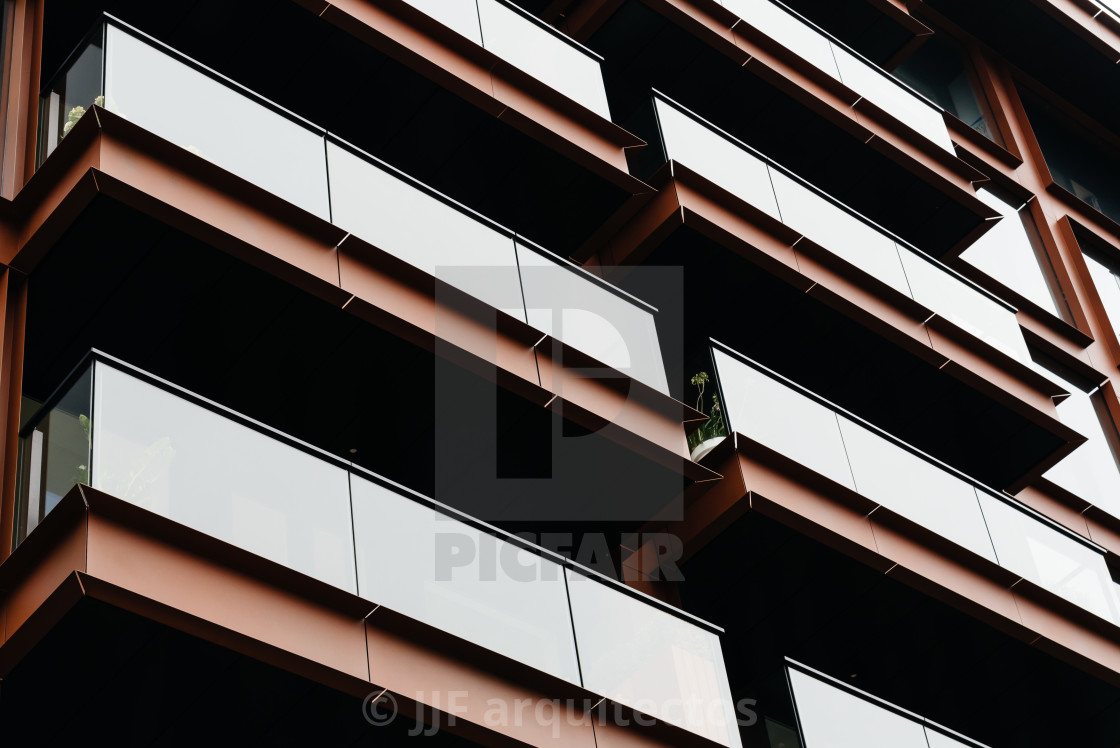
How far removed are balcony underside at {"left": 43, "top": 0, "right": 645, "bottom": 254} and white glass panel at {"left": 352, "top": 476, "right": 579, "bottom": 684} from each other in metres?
5.34

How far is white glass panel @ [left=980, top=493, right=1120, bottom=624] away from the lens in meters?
13.9

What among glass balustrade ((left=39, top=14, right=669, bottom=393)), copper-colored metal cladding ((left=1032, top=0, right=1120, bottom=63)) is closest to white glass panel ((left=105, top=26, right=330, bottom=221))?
glass balustrade ((left=39, top=14, right=669, bottom=393))

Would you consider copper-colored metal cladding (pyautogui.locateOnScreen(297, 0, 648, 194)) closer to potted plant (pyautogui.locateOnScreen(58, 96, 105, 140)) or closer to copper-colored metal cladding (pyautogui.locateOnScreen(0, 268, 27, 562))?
potted plant (pyautogui.locateOnScreen(58, 96, 105, 140))

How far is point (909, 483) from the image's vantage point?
1327 centimetres

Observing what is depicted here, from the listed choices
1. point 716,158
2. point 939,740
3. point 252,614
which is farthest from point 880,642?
point 252,614

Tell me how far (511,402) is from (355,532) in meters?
2.95

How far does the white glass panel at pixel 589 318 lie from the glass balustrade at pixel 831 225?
2.35 meters

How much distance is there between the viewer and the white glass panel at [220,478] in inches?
307

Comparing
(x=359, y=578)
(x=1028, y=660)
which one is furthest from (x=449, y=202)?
(x=1028, y=660)

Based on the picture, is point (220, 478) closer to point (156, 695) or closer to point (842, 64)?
point (156, 695)

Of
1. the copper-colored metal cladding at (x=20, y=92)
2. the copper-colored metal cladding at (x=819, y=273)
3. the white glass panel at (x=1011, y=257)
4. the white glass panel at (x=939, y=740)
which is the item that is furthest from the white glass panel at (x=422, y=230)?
the white glass panel at (x=1011, y=257)

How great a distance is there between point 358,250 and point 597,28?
6.77 metres

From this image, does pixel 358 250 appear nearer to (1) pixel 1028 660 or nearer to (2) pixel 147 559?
(2) pixel 147 559

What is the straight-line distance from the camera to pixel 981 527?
13.7m
